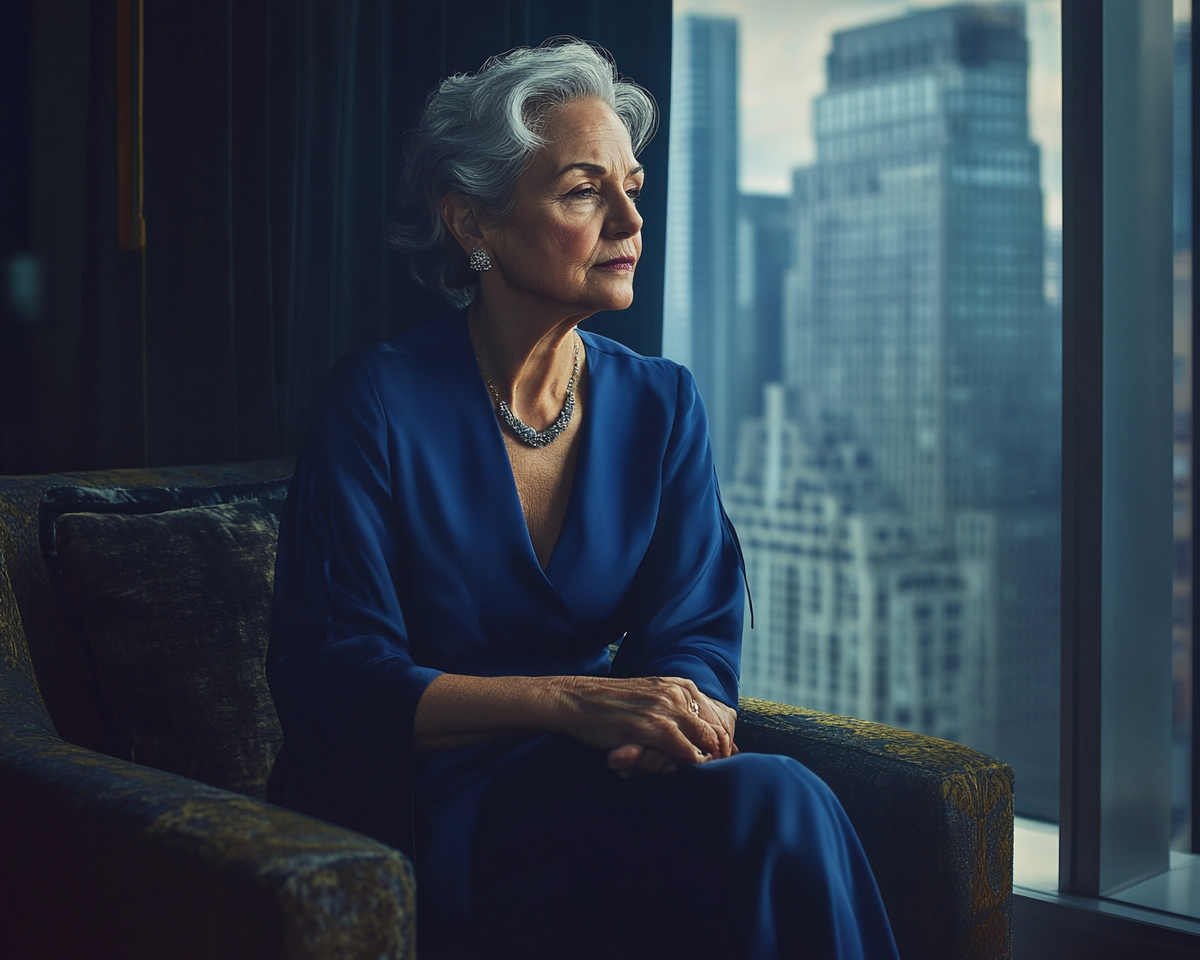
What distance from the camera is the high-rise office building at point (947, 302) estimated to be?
193 cm

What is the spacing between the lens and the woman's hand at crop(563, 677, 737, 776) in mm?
980

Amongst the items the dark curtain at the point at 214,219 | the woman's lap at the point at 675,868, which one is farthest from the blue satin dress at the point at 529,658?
the dark curtain at the point at 214,219

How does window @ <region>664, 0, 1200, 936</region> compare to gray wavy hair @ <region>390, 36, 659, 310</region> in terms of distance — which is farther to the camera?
window @ <region>664, 0, 1200, 936</region>

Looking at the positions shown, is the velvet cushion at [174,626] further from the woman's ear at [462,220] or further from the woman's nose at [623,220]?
the woman's nose at [623,220]

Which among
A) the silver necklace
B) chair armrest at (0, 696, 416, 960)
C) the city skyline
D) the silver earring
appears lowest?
chair armrest at (0, 696, 416, 960)

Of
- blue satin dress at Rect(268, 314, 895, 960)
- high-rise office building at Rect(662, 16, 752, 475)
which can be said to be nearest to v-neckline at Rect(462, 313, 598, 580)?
blue satin dress at Rect(268, 314, 895, 960)

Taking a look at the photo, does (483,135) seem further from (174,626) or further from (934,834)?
(934,834)

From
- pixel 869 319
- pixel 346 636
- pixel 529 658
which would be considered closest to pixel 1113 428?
pixel 529 658

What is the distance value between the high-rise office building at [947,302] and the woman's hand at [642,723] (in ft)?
2.86

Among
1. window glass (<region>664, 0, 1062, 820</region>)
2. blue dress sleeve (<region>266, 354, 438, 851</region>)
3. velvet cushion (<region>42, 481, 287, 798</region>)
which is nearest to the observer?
blue dress sleeve (<region>266, 354, 438, 851</region>)

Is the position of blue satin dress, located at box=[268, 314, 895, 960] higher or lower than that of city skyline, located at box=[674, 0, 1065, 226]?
lower

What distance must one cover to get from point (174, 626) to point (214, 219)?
688 millimetres

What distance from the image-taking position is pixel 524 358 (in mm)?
1272

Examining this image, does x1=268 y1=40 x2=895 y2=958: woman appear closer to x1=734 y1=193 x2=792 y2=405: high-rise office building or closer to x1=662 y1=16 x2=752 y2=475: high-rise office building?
x1=662 y1=16 x2=752 y2=475: high-rise office building
